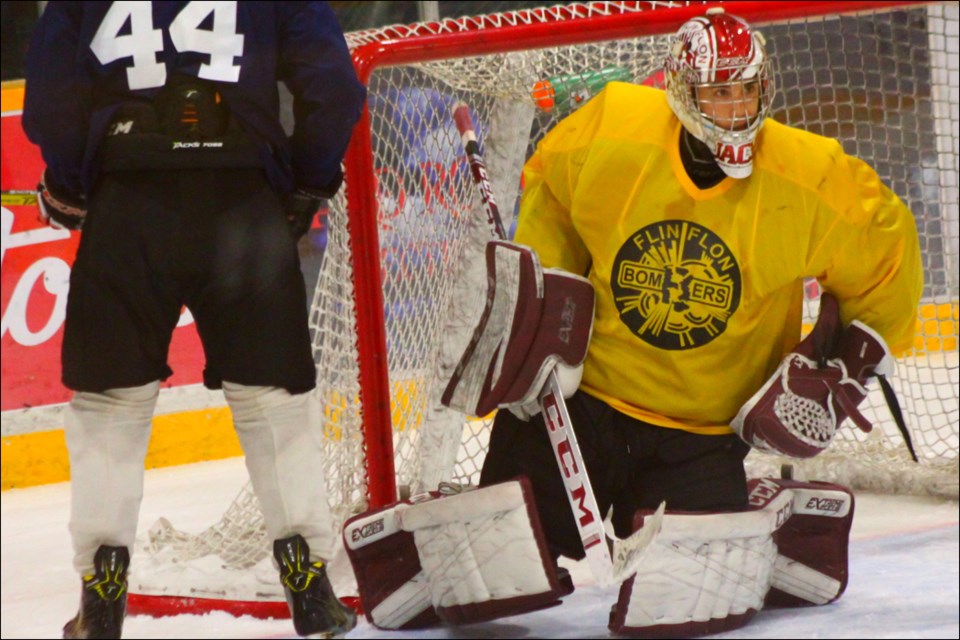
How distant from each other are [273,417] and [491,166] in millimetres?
1158

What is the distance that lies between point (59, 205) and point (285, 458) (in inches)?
16.3

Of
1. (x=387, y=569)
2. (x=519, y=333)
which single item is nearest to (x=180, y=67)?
(x=519, y=333)

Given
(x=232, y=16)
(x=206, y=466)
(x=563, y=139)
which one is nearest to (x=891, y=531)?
(x=563, y=139)

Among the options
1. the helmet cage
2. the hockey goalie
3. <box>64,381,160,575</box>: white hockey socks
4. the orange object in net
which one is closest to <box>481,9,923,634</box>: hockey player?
the helmet cage

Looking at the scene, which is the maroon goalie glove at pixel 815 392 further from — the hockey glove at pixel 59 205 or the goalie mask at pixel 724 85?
the hockey glove at pixel 59 205

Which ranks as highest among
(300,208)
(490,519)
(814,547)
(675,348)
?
(300,208)

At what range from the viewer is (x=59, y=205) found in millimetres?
1547

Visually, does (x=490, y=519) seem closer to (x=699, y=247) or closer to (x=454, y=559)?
(x=454, y=559)

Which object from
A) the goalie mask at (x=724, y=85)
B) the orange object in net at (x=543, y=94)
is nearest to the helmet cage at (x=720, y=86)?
the goalie mask at (x=724, y=85)

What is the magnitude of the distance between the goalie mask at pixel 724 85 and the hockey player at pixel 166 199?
2.00ft

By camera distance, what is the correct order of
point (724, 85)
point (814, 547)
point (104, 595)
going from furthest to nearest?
point (814, 547), point (724, 85), point (104, 595)

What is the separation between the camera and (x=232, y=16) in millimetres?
1505

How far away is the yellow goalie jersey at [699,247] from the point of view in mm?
2076

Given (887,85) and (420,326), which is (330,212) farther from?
(887,85)
